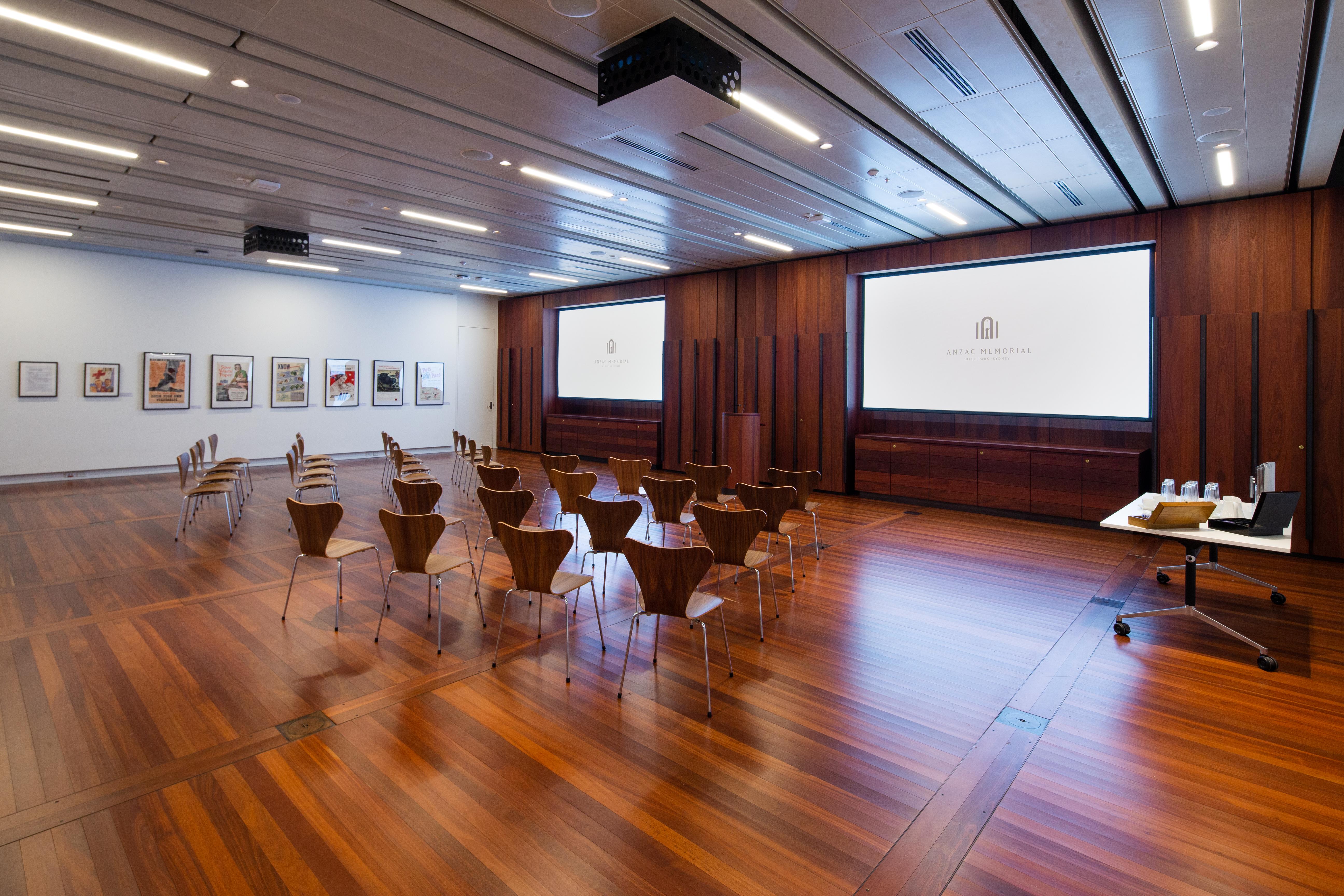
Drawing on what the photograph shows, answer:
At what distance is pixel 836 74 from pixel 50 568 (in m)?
7.78

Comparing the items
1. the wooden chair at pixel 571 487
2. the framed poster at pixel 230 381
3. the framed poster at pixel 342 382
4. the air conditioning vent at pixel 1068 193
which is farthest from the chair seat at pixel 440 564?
the framed poster at pixel 342 382

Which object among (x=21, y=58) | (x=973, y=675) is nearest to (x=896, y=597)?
(x=973, y=675)

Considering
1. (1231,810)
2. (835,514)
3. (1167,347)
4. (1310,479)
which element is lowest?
(1231,810)

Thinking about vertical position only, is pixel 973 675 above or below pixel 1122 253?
below

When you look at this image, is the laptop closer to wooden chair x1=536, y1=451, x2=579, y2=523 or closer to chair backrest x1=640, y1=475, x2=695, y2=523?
chair backrest x1=640, y1=475, x2=695, y2=523

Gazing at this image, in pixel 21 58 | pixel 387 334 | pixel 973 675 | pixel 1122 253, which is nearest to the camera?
pixel 973 675

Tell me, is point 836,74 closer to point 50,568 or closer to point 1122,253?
point 1122,253

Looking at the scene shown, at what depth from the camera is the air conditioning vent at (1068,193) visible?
7.00m

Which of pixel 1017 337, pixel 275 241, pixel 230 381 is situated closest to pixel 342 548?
pixel 275 241

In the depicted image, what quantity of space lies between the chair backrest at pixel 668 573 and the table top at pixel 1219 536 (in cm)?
282

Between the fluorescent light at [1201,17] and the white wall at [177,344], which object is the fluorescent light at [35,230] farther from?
the fluorescent light at [1201,17]

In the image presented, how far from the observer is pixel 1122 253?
8.24 meters

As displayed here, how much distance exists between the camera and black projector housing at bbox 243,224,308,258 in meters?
9.39

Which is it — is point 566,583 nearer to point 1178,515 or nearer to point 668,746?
point 668,746
